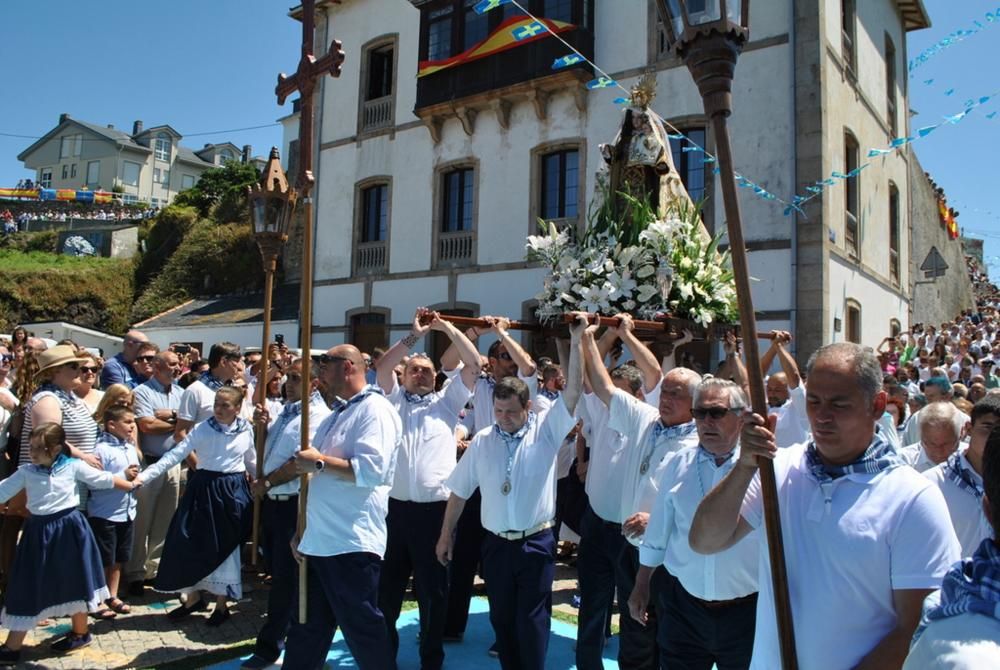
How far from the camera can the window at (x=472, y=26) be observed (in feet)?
56.5

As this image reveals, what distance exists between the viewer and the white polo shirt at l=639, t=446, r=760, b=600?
3.20m

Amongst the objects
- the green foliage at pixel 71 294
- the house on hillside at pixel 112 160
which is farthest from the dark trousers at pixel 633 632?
the house on hillside at pixel 112 160

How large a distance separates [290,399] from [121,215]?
4639 cm

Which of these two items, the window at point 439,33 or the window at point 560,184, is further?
the window at point 439,33

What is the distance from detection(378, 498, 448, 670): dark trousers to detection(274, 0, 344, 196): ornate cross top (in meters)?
2.33

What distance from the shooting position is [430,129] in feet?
58.7

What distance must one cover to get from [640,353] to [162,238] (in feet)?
112

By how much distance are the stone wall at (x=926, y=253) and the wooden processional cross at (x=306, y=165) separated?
19384 mm

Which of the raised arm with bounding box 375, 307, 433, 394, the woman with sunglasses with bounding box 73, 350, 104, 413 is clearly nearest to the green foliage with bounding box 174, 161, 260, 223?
the woman with sunglasses with bounding box 73, 350, 104, 413

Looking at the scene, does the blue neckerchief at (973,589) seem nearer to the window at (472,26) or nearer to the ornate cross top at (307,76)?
the ornate cross top at (307,76)

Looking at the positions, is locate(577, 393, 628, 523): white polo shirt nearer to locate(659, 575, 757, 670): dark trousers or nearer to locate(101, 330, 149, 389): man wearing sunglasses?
locate(659, 575, 757, 670): dark trousers

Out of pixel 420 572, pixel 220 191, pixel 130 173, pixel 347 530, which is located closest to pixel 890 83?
pixel 420 572

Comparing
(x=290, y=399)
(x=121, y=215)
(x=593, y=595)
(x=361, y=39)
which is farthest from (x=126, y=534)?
(x=121, y=215)

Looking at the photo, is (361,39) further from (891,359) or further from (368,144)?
(891,359)
